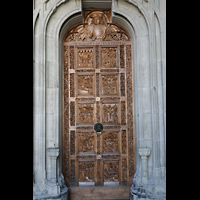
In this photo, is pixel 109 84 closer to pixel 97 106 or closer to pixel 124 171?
pixel 97 106

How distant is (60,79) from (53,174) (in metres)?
1.95

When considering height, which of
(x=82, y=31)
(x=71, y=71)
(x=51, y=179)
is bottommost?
(x=51, y=179)

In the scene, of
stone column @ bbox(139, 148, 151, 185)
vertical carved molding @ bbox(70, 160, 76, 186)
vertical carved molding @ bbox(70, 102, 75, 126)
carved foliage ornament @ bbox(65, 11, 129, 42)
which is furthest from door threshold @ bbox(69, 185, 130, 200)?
carved foliage ornament @ bbox(65, 11, 129, 42)

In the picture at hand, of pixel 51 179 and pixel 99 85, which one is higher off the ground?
pixel 99 85

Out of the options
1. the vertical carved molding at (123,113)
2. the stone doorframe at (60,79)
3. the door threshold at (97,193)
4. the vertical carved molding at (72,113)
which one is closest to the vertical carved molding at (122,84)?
the vertical carved molding at (123,113)

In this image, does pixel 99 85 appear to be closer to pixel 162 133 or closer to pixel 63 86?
pixel 63 86

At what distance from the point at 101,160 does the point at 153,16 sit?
10.7 ft

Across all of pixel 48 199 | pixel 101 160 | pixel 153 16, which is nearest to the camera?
pixel 48 199

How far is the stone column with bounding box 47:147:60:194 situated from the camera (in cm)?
411

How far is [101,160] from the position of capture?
4.71 meters

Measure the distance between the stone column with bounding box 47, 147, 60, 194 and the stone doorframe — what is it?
0.09 m

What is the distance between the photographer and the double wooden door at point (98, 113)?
4711 millimetres

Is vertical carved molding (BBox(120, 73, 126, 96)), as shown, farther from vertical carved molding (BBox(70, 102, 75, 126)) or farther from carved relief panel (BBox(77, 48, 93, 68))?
vertical carved molding (BBox(70, 102, 75, 126))

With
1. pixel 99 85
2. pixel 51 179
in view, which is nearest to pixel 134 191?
pixel 51 179
